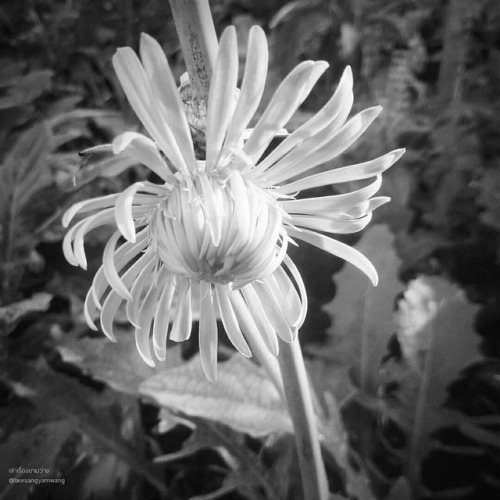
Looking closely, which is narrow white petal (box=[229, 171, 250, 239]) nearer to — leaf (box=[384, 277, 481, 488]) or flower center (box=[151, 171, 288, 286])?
flower center (box=[151, 171, 288, 286])

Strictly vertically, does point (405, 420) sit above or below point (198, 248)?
below

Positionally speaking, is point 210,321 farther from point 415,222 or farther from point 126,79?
point 415,222

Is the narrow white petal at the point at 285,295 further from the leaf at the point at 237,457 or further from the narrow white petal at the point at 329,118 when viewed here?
the leaf at the point at 237,457

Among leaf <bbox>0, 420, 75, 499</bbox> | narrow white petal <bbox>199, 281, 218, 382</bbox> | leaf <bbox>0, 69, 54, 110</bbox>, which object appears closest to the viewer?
narrow white petal <bbox>199, 281, 218, 382</bbox>

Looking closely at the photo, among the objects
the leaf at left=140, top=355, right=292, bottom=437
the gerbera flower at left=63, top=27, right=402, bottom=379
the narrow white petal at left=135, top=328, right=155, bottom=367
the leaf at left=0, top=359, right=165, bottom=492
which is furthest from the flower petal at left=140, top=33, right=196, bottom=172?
the leaf at left=0, top=359, right=165, bottom=492

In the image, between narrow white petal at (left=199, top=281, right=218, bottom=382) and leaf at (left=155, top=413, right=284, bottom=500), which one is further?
leaf at (left=155, top=413, right=284, bottom=500)

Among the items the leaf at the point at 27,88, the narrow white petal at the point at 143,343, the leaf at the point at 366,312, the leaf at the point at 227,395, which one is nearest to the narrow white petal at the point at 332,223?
the narrow white petal at the point at 143,343

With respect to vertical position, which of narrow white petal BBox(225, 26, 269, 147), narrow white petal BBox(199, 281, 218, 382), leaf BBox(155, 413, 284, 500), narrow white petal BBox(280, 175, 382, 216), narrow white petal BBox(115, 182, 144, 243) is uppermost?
narrow white petal BBox(225, 26, 269, 147)

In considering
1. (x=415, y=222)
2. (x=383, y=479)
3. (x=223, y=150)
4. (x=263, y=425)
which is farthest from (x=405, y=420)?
(x=223, y=150)
